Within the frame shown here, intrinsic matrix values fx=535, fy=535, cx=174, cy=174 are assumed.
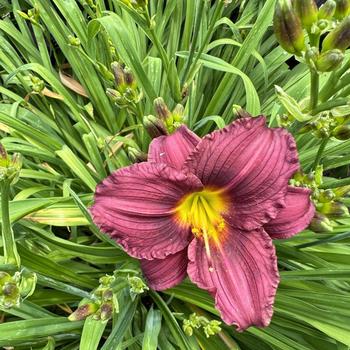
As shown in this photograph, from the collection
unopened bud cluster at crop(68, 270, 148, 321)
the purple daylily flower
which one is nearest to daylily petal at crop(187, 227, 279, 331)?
the purple daylily flower

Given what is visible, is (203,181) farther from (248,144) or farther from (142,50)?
(142,50)

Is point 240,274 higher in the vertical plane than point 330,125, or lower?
lower

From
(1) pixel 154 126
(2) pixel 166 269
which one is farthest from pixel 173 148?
(2) pixel 166 269

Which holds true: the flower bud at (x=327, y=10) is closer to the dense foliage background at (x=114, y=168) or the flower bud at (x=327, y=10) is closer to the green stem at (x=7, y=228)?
the dense foliage background at (x=114, y=168)

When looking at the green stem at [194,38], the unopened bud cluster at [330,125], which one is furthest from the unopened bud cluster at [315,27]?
the green stem at [194,38]

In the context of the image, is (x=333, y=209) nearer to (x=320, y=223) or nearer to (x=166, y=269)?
(x=320, y=223)

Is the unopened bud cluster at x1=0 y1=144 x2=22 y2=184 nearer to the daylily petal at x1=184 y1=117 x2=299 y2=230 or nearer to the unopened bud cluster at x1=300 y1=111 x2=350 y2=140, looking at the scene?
the daylily petal at x1=184 y1=117 x2=299 y2=230
